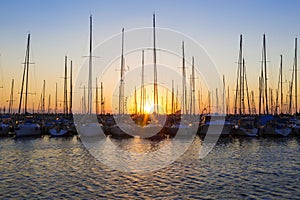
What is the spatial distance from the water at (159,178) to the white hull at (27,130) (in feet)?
71.4

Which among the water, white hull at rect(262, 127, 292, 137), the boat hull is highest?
white hull at rect(262, 127, 292, 137)

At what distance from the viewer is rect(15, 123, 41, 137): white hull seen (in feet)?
185

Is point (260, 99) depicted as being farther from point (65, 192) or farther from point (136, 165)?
point (65, 192)

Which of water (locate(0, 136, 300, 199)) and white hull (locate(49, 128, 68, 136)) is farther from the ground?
white hull (locate(49, 128, 68, 136))

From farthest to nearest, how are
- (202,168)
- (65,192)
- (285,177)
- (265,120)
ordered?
(265,120), (202,168), (285,177), (65,192)

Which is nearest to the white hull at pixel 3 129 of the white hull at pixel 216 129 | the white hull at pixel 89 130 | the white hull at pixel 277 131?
the white hull at pixel 89 130

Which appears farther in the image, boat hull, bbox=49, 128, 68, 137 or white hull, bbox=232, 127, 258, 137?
boat hull, bbox=49, 128, 68, 137

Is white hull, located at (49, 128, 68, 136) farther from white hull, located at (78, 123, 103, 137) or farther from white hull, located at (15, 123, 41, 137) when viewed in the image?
white hull, located at (78, 123, 103, 137)

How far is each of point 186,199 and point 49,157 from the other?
19.5 metres

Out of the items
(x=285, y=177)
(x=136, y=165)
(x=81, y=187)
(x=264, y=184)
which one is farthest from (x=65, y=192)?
(x=285, y=177)

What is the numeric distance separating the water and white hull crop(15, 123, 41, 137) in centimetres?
2176

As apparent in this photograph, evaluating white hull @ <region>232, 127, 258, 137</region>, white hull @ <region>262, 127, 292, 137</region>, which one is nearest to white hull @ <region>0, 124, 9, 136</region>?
white hull @ <region>232, 127, 258, 137</region>

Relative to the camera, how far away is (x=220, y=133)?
190ft

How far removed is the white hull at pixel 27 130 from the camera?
5638cm
